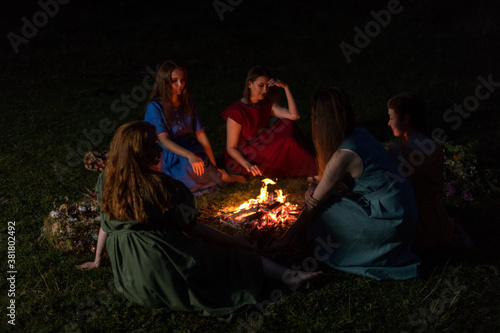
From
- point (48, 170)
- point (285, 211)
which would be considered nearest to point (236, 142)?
point (285, 211)

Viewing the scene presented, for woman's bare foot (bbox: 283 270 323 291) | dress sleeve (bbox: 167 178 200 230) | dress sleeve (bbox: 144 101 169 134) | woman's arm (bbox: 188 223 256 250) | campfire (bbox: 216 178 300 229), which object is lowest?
woman's bare foot (bbox: 283 270 323 291)

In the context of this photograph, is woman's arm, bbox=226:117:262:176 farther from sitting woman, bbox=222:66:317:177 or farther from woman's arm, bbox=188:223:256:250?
woman's arm, bbox=188:223:256:250

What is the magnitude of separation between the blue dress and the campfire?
0.79m

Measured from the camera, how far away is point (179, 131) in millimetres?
6262

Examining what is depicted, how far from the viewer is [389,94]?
1055cm

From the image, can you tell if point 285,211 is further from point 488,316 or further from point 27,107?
point 27,107

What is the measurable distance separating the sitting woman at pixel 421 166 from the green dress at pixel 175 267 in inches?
73.9

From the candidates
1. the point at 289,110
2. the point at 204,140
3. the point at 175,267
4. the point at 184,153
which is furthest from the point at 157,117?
the point at 175,267

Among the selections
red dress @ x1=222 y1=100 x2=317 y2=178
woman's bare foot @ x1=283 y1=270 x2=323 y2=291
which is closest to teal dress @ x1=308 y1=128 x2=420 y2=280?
woman's bare foot @ x1=283 y1=270 x2=323 y2=291

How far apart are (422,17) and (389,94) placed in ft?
25.3

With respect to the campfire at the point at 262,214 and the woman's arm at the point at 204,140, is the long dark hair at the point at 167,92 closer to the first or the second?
the woman's arm at the point at 204,140

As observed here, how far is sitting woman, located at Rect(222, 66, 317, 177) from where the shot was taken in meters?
6.52

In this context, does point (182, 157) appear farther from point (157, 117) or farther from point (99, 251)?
point (99, 251)

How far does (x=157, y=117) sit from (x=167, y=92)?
370 mm
